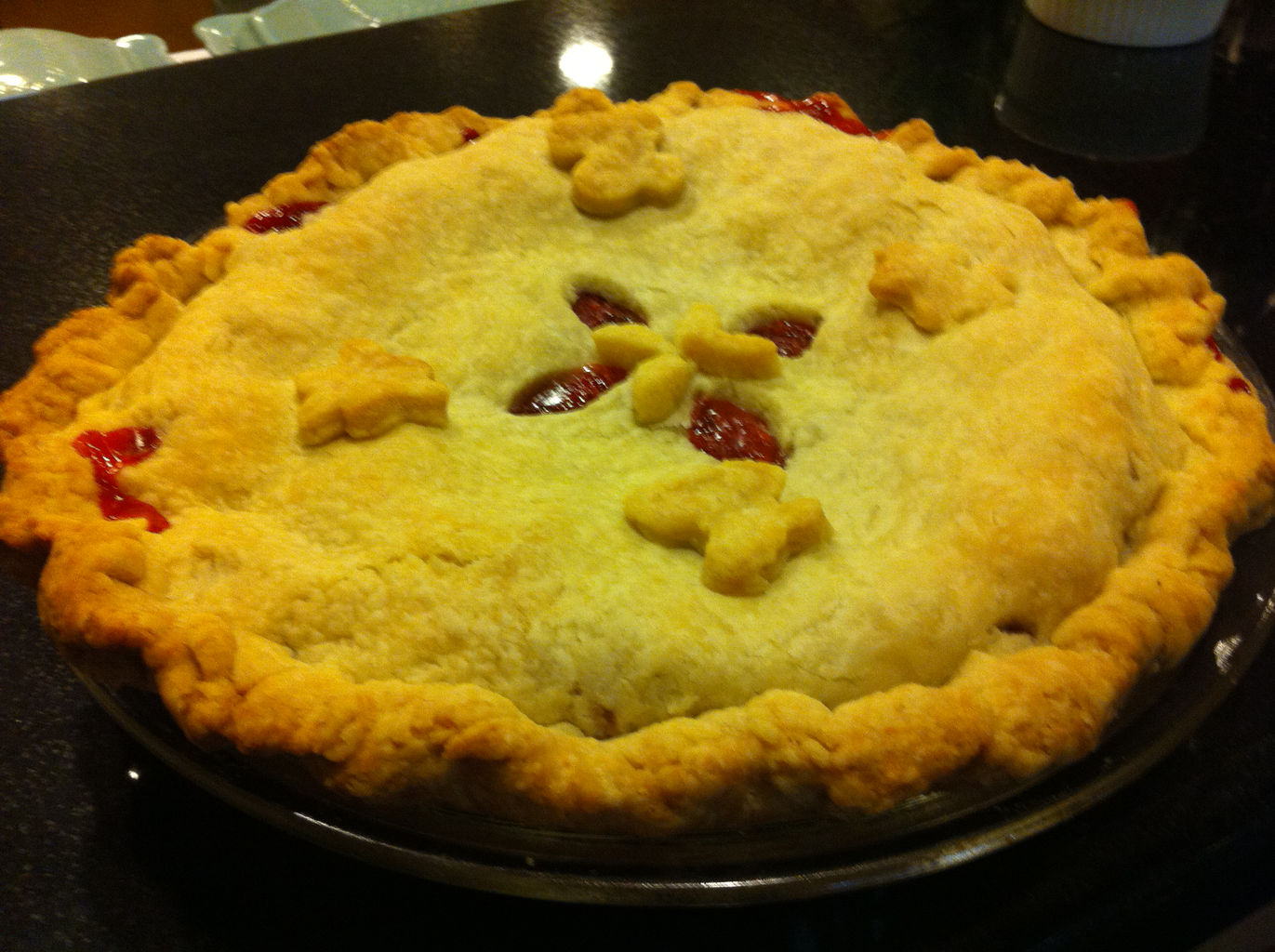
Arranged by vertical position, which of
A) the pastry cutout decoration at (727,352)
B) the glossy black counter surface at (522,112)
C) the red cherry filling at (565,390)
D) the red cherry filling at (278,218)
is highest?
the pastry cutout decoration at (727,352)

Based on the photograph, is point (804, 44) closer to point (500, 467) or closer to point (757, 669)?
point (500, 467)

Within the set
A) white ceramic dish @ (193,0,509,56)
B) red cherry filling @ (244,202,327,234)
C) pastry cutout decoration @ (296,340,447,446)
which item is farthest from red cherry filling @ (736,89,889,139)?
white ceramic dish @ (193,0,509,56)

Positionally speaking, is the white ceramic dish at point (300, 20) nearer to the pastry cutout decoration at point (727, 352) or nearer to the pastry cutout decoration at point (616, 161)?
the pastry cutout decoration at point (616, 161)

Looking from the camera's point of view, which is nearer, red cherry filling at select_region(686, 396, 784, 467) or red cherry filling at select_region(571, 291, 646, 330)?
red cherry filling at select_region(686, 396, 784, 467)

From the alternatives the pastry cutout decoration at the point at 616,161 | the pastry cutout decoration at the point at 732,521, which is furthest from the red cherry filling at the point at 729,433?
the pastry cutout decoration at the point at 616,161

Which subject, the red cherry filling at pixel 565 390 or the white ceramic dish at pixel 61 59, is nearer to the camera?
the red cherry filling at pixel 565 390

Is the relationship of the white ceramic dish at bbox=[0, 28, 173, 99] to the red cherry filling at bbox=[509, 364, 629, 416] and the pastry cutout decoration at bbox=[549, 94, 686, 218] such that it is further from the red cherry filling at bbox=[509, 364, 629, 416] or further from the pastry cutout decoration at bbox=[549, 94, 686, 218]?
the red cherry filling at bbox=[509, 364, 629, 416]

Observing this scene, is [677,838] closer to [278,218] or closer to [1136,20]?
[278,218]
